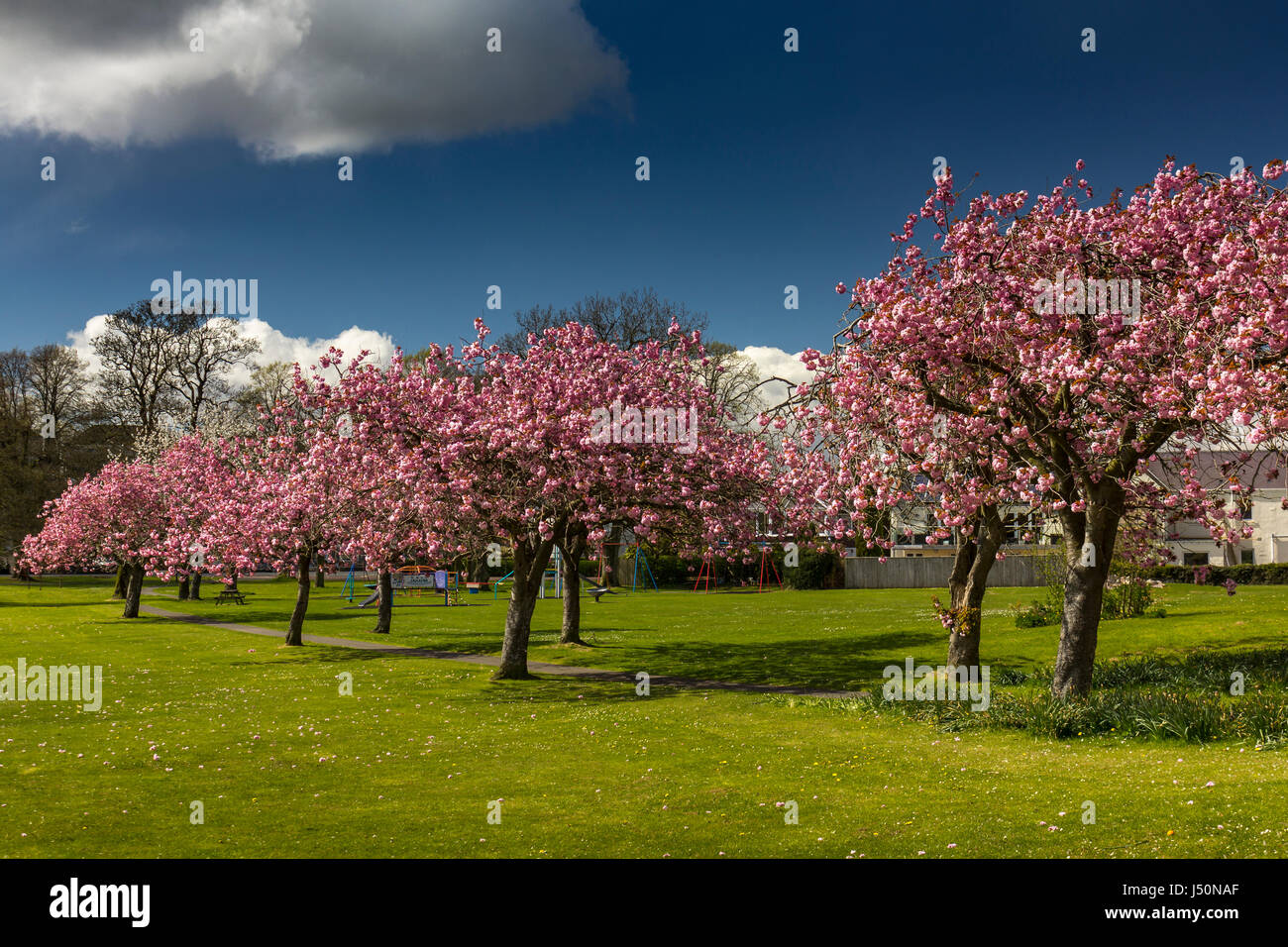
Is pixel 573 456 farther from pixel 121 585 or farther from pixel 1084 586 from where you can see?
pixel 121 585

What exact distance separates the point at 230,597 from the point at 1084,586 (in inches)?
1802

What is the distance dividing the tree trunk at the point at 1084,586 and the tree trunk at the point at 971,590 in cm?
320

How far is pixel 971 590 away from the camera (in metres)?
18.9

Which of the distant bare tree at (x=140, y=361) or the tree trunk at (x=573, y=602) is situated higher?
the distant bare tree at (x=140, y=361)

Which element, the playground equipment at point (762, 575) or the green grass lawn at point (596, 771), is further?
the playground equipment at point (762, 575)

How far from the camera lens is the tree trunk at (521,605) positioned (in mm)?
21391

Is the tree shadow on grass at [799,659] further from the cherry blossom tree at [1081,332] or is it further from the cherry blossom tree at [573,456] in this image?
the cherry blossom tree at [1081,332]

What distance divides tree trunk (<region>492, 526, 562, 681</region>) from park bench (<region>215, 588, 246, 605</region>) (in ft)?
104

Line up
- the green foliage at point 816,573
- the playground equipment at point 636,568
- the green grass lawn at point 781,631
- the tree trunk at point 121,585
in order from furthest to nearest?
the playground equipment at point 636,568
the green foliage at point 816,573
the tree trunk at point 121,585
the green grass lawn at point 781,631

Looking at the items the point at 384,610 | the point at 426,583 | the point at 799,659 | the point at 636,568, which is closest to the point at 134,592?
the point at 384,610

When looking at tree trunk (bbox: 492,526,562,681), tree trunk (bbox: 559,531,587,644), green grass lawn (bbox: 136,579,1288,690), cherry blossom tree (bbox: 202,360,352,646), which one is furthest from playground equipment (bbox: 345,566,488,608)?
tree trunk (bbox: 492,526,562,681)

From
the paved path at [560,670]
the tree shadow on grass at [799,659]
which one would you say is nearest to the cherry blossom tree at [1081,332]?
the paved path at [560,670]
